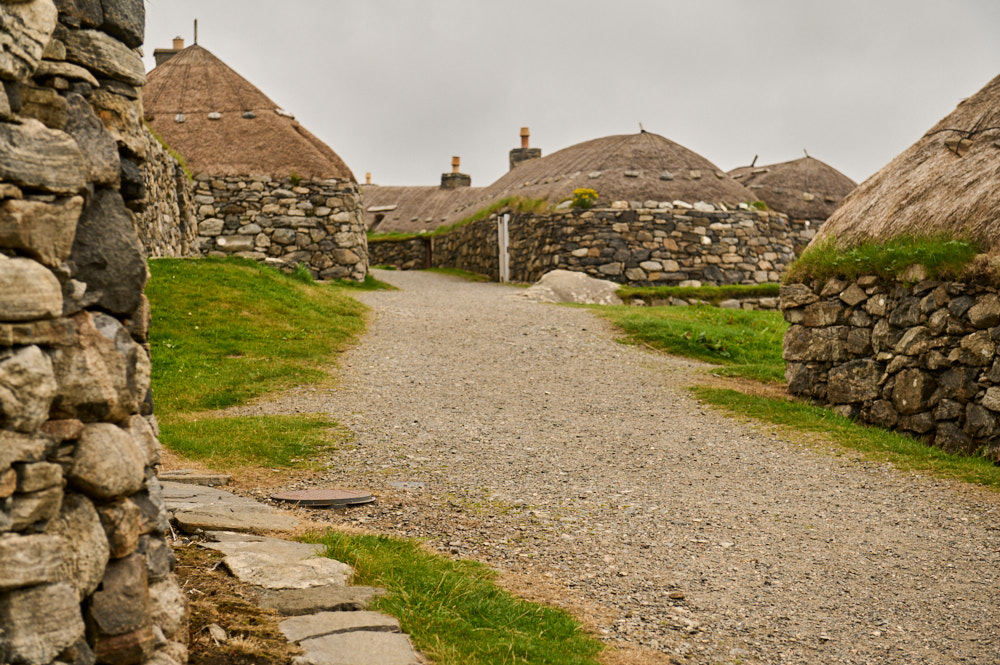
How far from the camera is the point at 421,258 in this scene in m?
34.7

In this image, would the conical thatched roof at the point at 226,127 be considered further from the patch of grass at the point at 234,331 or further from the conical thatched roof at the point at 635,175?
the conical thatched roof at the point at 635,175

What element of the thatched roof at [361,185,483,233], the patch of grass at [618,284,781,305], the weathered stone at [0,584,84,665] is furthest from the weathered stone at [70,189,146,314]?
the thatched roof at [361,185,483,233]

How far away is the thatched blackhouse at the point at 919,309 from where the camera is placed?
28.8ft

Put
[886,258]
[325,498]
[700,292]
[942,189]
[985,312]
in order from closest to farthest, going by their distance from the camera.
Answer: [325,498] < [985,312] < [942,189] < [886,258] < [700,292]

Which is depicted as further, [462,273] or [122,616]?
[462,273]

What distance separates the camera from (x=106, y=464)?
3.00m

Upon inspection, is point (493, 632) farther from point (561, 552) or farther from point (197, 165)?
point (197, 165)

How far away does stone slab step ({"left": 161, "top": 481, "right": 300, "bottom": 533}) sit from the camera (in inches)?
198

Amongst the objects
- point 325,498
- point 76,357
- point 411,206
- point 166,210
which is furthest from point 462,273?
point 76,357

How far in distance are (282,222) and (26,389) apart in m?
19.1

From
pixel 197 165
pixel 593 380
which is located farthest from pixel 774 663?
pixel 197 165

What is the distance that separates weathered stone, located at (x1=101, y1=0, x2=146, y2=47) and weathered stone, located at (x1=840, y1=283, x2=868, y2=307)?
895 cm

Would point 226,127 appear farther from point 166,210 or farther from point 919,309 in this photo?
point 919,309

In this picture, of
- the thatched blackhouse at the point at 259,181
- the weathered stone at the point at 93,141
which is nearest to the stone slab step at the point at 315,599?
the weathered stone at the point at 93,141
